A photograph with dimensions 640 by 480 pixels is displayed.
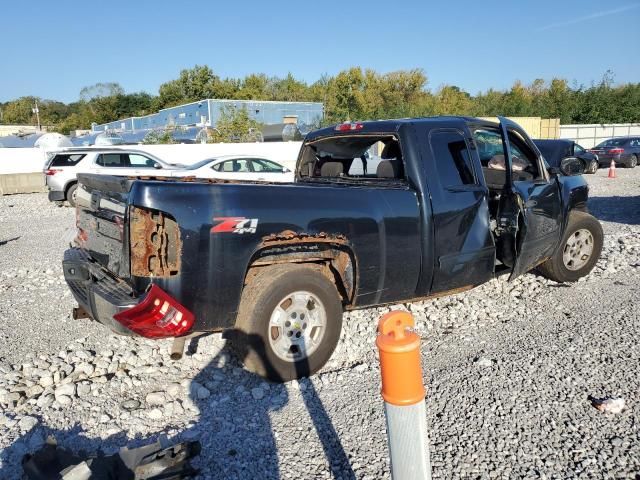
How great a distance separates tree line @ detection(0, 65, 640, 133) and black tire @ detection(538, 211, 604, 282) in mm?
30145

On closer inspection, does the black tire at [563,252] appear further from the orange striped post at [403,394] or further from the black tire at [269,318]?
the orange striped post at [403,394]

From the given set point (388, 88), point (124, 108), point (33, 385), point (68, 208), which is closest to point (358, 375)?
point (33, 385)

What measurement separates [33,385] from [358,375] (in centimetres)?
254

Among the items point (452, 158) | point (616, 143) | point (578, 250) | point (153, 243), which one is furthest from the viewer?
point (616, 143)

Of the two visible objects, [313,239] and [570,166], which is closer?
[313,239]

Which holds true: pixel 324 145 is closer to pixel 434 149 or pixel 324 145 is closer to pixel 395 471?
pixel 434 149

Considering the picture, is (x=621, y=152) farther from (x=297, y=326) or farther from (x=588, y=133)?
(x=297, y=326)

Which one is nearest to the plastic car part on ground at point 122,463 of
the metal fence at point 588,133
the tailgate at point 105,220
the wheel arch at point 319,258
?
the tailgate at point 105,220

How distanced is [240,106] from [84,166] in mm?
28069

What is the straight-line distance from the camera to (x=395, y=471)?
2064mm

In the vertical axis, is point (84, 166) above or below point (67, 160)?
below

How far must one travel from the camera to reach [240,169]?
1598 cm

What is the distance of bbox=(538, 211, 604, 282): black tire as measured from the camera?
6.20m

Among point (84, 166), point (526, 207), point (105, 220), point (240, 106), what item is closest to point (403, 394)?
point (105, 220)
